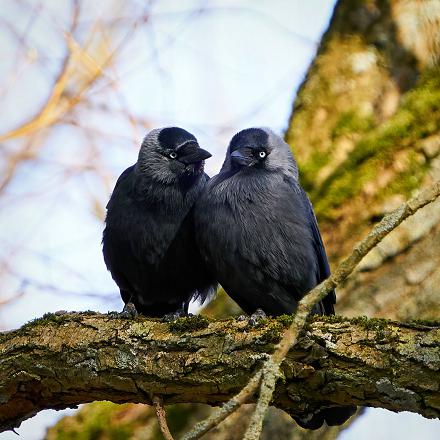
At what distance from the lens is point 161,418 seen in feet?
14.2

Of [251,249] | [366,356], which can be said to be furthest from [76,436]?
[366,356]

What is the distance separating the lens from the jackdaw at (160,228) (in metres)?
6.45

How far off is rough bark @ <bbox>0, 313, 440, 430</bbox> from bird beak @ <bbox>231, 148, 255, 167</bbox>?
5.87 ft

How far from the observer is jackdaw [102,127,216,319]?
6453mm

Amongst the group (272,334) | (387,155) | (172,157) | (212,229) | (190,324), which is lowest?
(272,334)

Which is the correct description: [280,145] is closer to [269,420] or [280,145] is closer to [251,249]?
[251,249]

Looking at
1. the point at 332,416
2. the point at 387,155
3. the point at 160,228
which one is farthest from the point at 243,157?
the point at 332,416

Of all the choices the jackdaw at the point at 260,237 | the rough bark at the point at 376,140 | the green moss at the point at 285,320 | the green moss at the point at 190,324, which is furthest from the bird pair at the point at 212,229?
the green moss at the point at 285,320

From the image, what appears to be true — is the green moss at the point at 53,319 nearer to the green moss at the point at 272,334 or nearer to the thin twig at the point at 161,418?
the thin twig at the point at 161,418

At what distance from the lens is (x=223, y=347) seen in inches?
183

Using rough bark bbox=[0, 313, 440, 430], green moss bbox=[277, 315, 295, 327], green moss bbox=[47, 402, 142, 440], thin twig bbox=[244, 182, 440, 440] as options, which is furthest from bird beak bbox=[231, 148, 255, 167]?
thin twig bbox=[244, 182, 440, 440]

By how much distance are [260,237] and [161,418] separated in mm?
1944

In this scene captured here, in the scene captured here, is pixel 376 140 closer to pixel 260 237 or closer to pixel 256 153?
pixel 256 153

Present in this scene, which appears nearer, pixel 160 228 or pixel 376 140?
pixel 160 228
